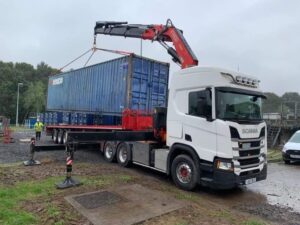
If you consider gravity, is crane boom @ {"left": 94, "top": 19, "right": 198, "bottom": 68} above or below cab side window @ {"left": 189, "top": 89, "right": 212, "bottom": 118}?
above

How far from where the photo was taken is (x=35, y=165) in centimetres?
1048

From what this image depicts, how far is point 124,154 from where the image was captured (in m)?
11.2

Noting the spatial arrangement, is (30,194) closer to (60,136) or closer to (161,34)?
(161,34)

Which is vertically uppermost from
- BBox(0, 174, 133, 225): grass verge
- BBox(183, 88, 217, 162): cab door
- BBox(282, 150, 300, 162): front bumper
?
BBox(183, 88, 217, 162): cab door

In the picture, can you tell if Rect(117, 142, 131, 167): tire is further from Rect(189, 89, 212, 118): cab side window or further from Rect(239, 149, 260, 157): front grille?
Rect(239, 149, 260, 157): front grille

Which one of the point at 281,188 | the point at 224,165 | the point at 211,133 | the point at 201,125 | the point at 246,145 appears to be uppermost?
the point at 201,125

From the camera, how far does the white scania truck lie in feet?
23.9

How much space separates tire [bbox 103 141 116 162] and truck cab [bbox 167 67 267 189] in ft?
12.1

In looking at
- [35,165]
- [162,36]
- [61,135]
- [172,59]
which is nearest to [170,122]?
[172,59]

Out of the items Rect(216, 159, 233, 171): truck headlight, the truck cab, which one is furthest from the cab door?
Rect(216, 159, 233, 171): truck headlight

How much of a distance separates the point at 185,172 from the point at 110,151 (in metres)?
4.68

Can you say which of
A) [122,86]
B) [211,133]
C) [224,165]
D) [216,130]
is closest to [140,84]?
[122,86]

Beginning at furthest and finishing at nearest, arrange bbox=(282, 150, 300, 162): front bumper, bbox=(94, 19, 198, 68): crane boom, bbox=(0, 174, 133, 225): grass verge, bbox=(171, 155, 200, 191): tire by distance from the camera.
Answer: bbox=(282, 150, 300, 162): front bumper → bbox=(94, 19, 198, 68): crane boom → bbox=(171, 155, 200, 191): tire → bbox=(0, 174, 133, 225): grass verge

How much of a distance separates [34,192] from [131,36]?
7.96 metres
